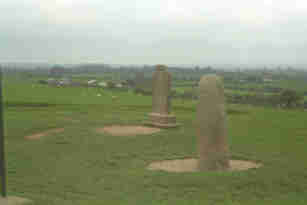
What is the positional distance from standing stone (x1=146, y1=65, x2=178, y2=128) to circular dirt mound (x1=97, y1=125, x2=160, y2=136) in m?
0.64

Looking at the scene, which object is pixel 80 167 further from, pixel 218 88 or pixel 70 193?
pixel 218 88

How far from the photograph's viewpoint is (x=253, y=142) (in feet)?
50.8

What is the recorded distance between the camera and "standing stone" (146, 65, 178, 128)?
19.2 m

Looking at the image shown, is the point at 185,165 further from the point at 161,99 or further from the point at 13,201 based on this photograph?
the point at 161,99

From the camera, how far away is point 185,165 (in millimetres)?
11141

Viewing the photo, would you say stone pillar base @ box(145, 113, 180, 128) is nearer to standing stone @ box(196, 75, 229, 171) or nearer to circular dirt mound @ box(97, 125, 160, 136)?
circular dirt mound @ box(97, 125, 160, 136)

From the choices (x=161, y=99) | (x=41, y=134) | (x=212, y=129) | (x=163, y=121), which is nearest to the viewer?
(x=212, y=129)

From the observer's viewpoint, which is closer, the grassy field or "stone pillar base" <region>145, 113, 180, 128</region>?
the grassy field

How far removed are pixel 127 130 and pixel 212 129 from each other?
8600mm

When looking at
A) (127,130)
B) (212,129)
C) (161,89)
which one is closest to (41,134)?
(127,130)

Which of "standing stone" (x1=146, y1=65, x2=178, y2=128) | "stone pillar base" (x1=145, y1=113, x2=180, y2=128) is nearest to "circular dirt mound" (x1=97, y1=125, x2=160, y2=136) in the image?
"stone pillar base" (x1=145, y1=113, x2=180, y2=128)

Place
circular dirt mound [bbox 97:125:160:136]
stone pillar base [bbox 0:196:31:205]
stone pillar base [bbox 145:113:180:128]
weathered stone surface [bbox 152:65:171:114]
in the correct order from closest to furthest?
stone pillar base [bbox 0:196:31:205] → circular dirt mound [bbox 97:125:160:136] → stone pillar base [bbox 145:113:180:128] → weathered stone surface [bbox 152:65:171:114]

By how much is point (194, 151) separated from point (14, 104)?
2070 cm

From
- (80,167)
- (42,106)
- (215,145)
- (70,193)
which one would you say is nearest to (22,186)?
(70,193)
